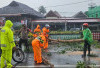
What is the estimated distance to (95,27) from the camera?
104 ft

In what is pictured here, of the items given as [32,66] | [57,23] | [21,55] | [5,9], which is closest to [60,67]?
[32,66]

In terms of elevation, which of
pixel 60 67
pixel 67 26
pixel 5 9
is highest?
pixel 5 9

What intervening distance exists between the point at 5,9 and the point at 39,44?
27.5 m

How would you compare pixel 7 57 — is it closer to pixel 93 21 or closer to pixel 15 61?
pixel 15 61

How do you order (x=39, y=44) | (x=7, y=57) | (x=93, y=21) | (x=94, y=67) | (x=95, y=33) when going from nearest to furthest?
→ (x=7, y=57), (x=94, y=67), (x=39, y=44), (x=95, y=33), (x=93, y=21)

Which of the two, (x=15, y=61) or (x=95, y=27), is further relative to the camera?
(x=95, y=27)

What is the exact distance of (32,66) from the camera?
22.8 feet

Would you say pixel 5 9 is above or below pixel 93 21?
above

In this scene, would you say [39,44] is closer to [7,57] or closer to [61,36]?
[7,57]

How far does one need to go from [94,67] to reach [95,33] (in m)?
10.7

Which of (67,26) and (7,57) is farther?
(67,26)

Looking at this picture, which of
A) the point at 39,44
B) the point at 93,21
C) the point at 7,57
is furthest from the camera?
the point at 93,21

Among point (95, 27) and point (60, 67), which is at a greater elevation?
point (95, 27)

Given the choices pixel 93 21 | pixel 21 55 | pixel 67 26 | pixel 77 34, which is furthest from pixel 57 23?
pixel 21 55
